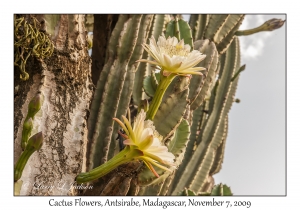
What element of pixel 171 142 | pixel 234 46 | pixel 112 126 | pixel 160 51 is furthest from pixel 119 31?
pixel 234 46

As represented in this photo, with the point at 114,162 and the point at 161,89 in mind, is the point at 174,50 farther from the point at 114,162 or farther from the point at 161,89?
the point at 114,162

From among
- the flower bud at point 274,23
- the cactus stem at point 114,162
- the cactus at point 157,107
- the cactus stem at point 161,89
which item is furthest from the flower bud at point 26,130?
the flower bud at point 274,23

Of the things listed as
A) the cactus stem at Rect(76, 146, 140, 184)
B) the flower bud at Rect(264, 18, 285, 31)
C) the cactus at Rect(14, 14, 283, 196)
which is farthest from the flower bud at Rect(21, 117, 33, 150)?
the flower bud at Rect(264, 18, 285, 31)

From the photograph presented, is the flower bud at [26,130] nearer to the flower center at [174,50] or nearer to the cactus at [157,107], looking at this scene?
the cactus at [157,107]

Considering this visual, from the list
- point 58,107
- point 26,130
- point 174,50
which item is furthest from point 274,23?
point 26,130

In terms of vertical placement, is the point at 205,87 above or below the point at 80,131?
above

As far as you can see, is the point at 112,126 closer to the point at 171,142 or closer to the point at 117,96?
the point at 117,96
